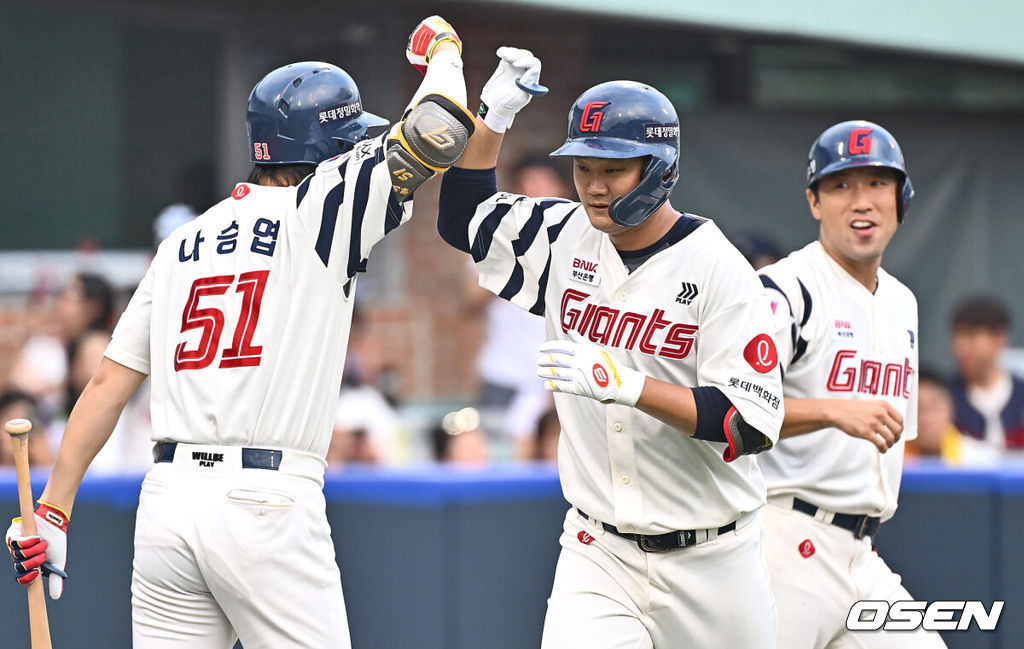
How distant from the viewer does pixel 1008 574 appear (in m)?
5.71

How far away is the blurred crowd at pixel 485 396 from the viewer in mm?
7457

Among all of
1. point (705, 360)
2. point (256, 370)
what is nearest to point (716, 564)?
point (705, 360)

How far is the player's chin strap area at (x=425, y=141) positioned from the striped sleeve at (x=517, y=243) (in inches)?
20.1

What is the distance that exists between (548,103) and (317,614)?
6932 millimetres

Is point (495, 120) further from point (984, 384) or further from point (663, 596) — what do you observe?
point (984, 384)

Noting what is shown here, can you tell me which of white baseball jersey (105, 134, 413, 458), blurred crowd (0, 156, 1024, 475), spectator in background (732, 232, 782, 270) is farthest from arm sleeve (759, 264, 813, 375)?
blurred crowd (0, 156, 1024, 475)

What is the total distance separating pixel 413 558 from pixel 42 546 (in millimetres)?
1554

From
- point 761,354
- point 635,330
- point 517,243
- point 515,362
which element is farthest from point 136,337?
point 515,362

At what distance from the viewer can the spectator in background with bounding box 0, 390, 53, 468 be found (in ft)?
23.8

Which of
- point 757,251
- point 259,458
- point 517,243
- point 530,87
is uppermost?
point 530,87

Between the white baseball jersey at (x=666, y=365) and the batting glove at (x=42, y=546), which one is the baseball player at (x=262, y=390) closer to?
the batting glove at (x=42, y=546)

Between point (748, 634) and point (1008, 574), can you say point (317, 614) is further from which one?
point (1008, 574)

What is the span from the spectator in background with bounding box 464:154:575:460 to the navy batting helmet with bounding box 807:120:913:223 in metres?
3.07

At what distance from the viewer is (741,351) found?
13.3 ft
